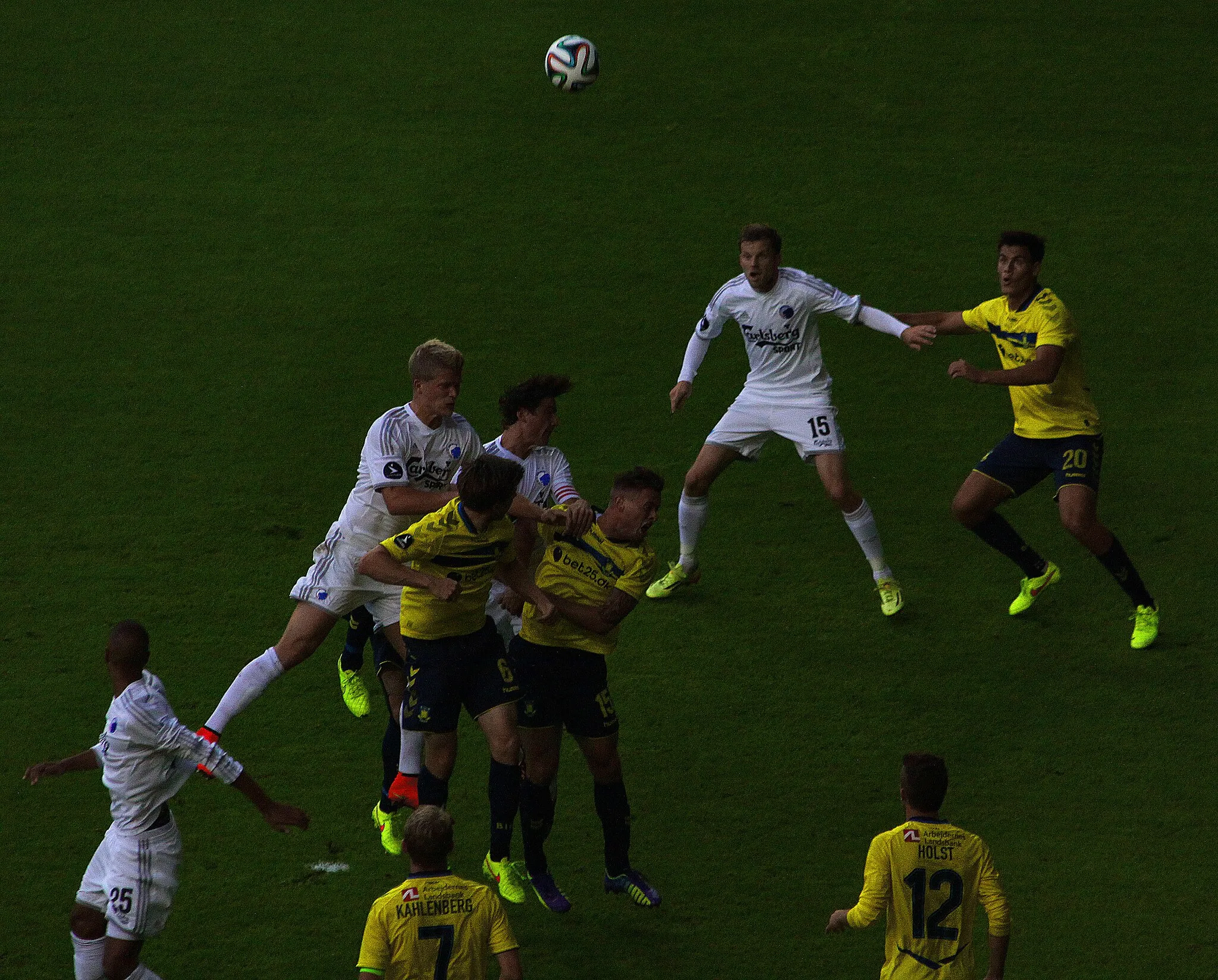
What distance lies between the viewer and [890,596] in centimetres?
877

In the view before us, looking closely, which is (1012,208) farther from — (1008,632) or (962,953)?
(962,953)

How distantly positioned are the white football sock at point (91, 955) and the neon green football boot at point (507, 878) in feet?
5.56

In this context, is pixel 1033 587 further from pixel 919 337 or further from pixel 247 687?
pixel 247 687

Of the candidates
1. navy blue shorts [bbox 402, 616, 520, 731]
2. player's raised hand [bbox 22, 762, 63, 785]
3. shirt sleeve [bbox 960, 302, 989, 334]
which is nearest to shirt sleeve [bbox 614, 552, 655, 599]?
navy blue shorts [bbox 402, 616, 520, 731]

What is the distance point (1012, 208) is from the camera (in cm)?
1312

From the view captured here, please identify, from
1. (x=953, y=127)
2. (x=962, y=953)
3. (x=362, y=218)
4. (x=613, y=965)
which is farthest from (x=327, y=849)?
(x=953, y=127)

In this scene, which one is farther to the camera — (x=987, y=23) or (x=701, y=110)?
(x=987, y=23)

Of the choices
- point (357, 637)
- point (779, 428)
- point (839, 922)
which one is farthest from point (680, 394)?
Answer: point (839, 922)

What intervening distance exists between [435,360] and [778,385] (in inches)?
112

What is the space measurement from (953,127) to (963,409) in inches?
172

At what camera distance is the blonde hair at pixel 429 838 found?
484cm

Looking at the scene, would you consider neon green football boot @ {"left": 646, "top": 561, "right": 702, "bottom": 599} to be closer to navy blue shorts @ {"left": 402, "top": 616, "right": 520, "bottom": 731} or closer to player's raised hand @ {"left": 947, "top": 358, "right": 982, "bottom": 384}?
player's raised hand @ {"left": 947, "top": 358, "right": 982, "bottom": 384}

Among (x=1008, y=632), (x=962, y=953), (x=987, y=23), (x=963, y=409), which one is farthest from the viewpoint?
(x=987, y=23)

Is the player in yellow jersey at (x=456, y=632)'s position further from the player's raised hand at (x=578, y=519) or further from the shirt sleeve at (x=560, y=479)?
the shirt sleeve at (x=560, y=479)
